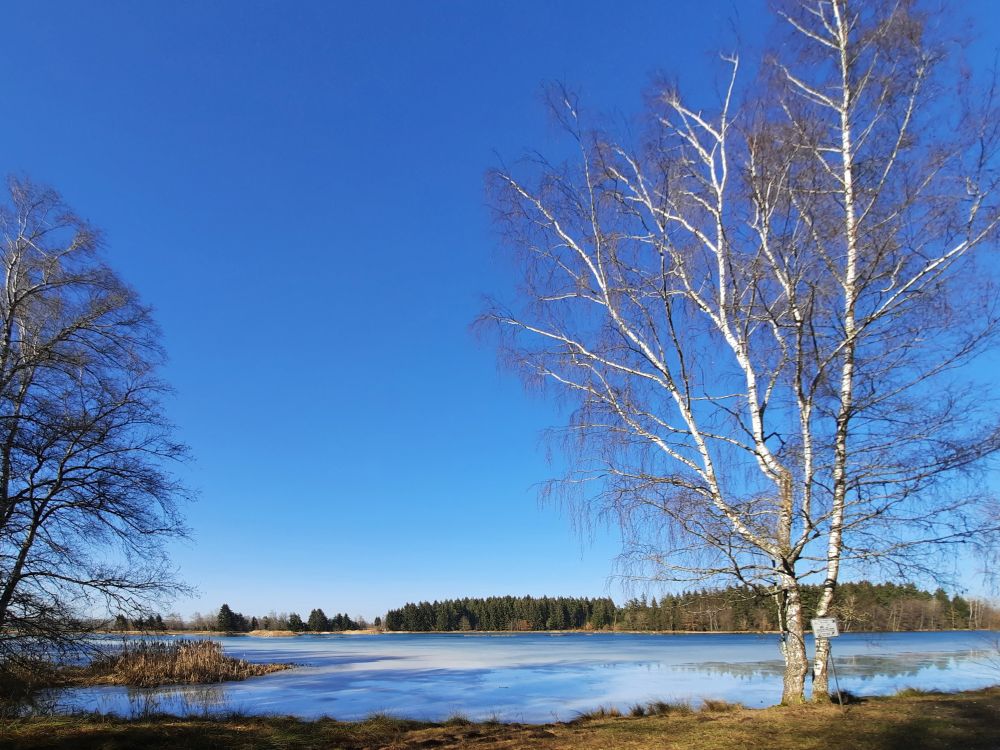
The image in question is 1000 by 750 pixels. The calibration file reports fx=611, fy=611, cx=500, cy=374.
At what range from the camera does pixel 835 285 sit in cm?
860

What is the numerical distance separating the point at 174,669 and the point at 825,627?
83.8 feet

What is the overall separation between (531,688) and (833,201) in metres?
17.5

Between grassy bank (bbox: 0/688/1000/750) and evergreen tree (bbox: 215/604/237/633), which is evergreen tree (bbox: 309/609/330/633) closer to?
evergreen tree (bbox: 215/604/237/633)

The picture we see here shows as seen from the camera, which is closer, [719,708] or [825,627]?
[825,627]

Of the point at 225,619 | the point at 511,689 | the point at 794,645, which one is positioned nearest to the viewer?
the point at 794,645

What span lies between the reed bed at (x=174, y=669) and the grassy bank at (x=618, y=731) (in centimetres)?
1244

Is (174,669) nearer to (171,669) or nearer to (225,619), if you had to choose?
(171,669)

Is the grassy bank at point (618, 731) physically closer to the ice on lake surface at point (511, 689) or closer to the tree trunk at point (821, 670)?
the tree trunk at point (821, 670)

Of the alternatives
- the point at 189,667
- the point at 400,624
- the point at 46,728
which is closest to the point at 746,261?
the point at 46,728

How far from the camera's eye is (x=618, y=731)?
27.9ft

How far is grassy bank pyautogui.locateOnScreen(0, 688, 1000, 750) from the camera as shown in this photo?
702 centimetres

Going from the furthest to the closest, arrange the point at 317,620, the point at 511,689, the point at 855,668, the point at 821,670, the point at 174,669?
the point at 317,620 → the point at 174,669 → the point at 855,668 → the point at 511,689 → the point at 821,670

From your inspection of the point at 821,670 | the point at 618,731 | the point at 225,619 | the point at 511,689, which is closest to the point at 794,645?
the point at 821,670

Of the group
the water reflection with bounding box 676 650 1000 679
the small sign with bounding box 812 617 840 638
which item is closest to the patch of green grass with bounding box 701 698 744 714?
the small sign with bounding box 812 617 840 638
